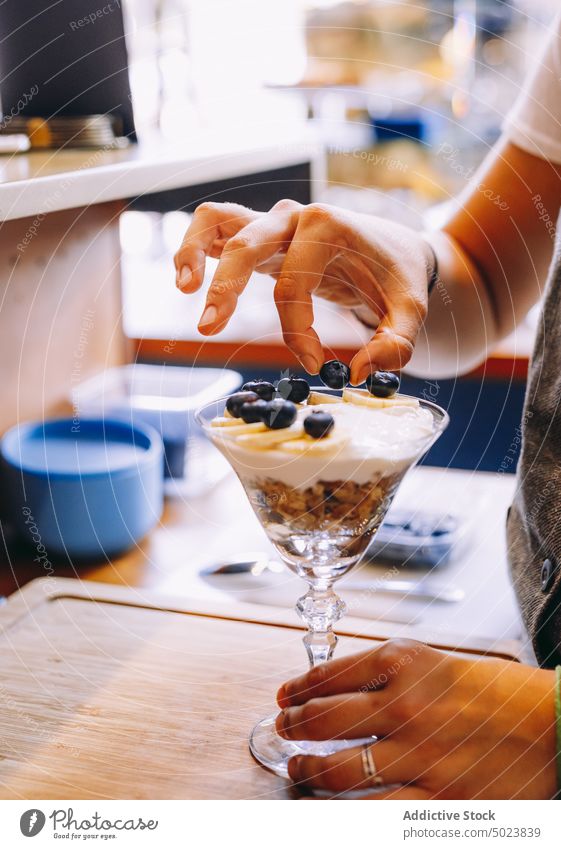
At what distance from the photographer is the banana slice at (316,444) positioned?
0.41 meters

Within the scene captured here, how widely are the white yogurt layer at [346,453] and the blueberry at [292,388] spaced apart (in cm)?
2

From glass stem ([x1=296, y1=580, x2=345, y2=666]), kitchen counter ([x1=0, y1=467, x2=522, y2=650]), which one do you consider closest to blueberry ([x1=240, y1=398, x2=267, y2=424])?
glass stem ([x1=296, y1=580, x2=345, y2=666])

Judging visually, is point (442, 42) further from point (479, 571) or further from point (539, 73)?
point (479, 571)

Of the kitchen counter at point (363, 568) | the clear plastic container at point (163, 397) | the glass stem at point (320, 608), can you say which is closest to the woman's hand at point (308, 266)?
the glass stem at point (320, 608)

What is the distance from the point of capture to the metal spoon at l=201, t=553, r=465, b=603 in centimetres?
72

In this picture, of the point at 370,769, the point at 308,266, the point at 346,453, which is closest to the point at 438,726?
the point at 370,769

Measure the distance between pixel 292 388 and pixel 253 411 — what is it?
48mm

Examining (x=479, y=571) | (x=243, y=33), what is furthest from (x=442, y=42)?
(x=479, y=571)

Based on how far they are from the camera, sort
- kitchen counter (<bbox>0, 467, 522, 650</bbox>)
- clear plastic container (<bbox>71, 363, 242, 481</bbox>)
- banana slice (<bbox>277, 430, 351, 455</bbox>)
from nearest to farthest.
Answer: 1. banana slice (<bbox>277, 430, 351, 455</bbox>)
2. kitchen counter (<bbox>0, 467, 522, 650</bbox>)
3. clear plastic container (<bbox>71, 363, 242, 481</bbox>)

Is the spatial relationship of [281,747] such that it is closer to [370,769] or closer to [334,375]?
[370,769]

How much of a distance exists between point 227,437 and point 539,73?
0.42m

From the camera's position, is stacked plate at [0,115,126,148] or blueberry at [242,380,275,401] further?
stacked plate at [0,115,126,148]

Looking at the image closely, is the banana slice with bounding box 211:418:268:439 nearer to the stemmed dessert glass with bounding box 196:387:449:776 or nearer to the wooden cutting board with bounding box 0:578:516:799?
the stemmed dessert glass with bounding box 196:387:449:776

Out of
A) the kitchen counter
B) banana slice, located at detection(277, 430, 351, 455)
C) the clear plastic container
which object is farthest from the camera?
the clear plastic container
